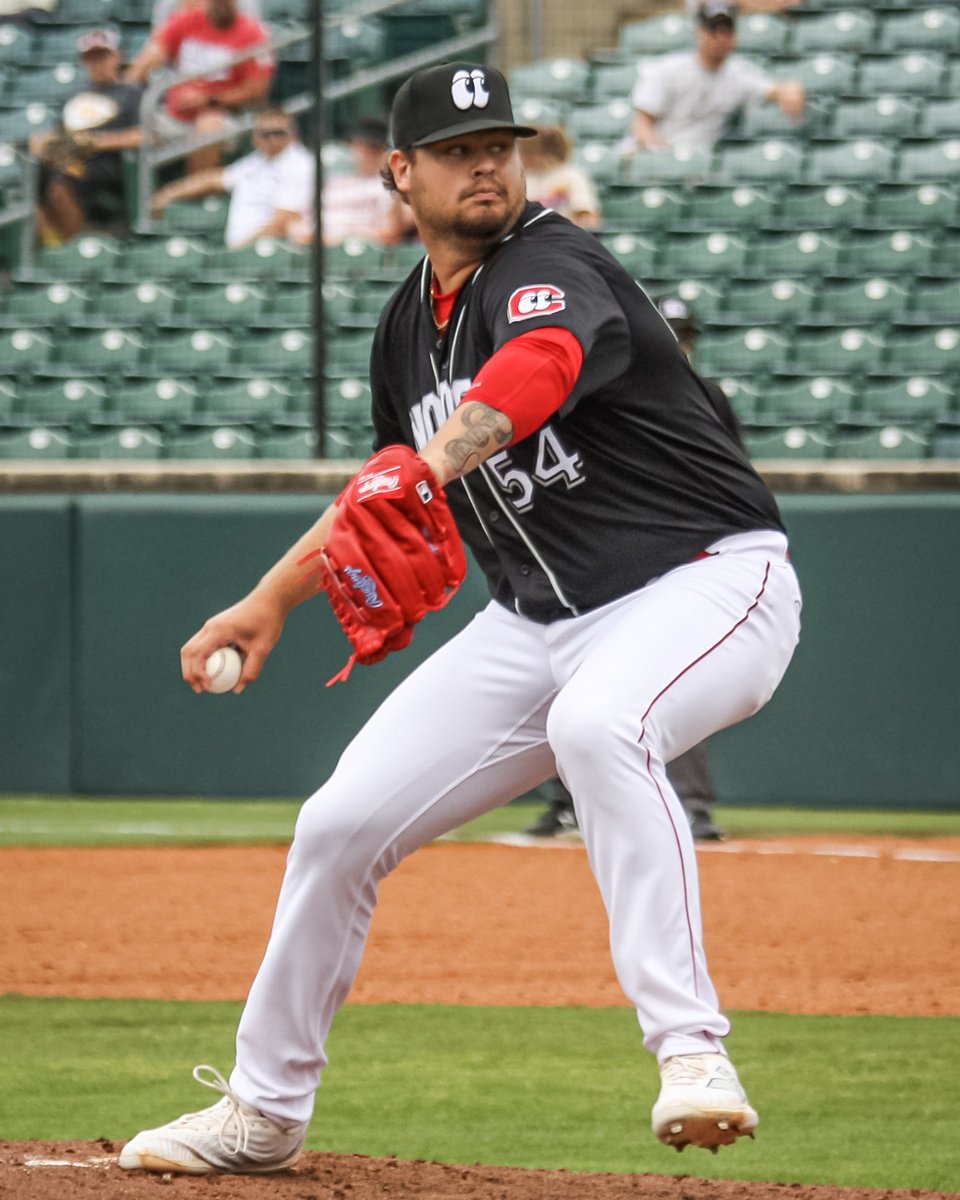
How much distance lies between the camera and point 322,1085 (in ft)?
14.5

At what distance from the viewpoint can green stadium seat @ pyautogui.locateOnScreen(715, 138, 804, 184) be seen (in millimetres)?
11695

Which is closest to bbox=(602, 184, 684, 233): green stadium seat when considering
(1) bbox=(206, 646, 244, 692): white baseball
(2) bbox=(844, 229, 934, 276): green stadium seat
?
(2) bbox=(844, 229, 934, 276): green stadium seat

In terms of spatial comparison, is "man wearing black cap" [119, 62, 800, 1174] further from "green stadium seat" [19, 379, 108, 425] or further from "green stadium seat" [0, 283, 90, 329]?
"green stadium seat" [0, 283, 90, 329]

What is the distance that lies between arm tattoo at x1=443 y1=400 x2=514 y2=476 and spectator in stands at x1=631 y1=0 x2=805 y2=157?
9131mm

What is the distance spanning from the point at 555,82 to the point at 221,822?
6.73 m

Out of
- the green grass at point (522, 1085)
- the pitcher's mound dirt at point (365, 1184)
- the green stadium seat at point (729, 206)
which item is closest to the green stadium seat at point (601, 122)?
the green stadium seat at point (729, 206)

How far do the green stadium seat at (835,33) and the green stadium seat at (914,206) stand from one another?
1781mm

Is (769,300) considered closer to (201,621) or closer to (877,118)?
(877,118)

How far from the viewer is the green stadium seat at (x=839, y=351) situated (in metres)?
10.4

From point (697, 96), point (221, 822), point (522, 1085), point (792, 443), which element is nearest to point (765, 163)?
point (697, 96)

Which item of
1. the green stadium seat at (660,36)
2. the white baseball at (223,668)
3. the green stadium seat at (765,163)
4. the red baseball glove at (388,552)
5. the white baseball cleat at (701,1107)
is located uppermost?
the green stadium seat at (660,36)

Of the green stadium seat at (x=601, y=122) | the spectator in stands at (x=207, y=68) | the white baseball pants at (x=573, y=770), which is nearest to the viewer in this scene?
the white baseball pants at (x=573, y=770)

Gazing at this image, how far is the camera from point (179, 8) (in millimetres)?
12930

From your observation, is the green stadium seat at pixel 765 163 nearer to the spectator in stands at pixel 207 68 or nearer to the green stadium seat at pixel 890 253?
the green stadium seat at pixel 890 253
